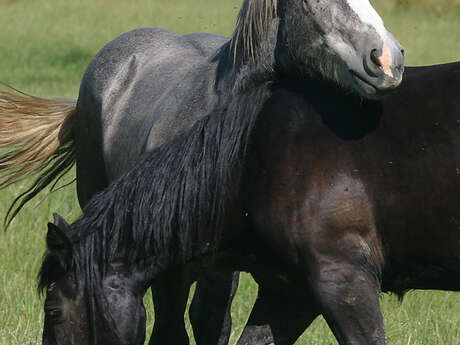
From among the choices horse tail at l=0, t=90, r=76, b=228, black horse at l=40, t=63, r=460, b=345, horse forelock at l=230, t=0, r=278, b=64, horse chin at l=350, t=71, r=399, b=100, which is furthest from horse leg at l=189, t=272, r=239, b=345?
horse chin at l=350, t=71, r=399, b=100

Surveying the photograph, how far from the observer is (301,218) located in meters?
2.98

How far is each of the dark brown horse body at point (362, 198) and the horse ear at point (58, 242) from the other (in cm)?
69

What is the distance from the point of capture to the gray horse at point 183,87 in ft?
10.8

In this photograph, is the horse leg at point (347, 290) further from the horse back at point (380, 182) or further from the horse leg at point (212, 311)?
the horse leg at point (212, 311)

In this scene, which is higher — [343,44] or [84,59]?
[343,44]

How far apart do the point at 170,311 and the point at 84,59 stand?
13365 mm

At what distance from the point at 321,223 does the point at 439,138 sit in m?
0.51

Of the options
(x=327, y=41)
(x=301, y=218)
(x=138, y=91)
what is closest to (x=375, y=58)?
(x=327, y=41)

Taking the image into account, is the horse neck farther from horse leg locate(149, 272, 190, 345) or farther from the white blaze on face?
horse leg locate(149, 272, 190, 345)

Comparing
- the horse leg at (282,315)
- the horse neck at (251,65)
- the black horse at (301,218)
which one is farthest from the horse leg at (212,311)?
the horse neck at (251,65)

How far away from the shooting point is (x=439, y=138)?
9.75 feet

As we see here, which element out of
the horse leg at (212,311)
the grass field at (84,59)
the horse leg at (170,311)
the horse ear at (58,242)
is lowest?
the grass field at (84,59)

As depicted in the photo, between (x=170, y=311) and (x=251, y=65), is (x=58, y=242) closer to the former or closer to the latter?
(x=170, y=311)

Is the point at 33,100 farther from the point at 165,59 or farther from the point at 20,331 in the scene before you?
the point at 20,331
